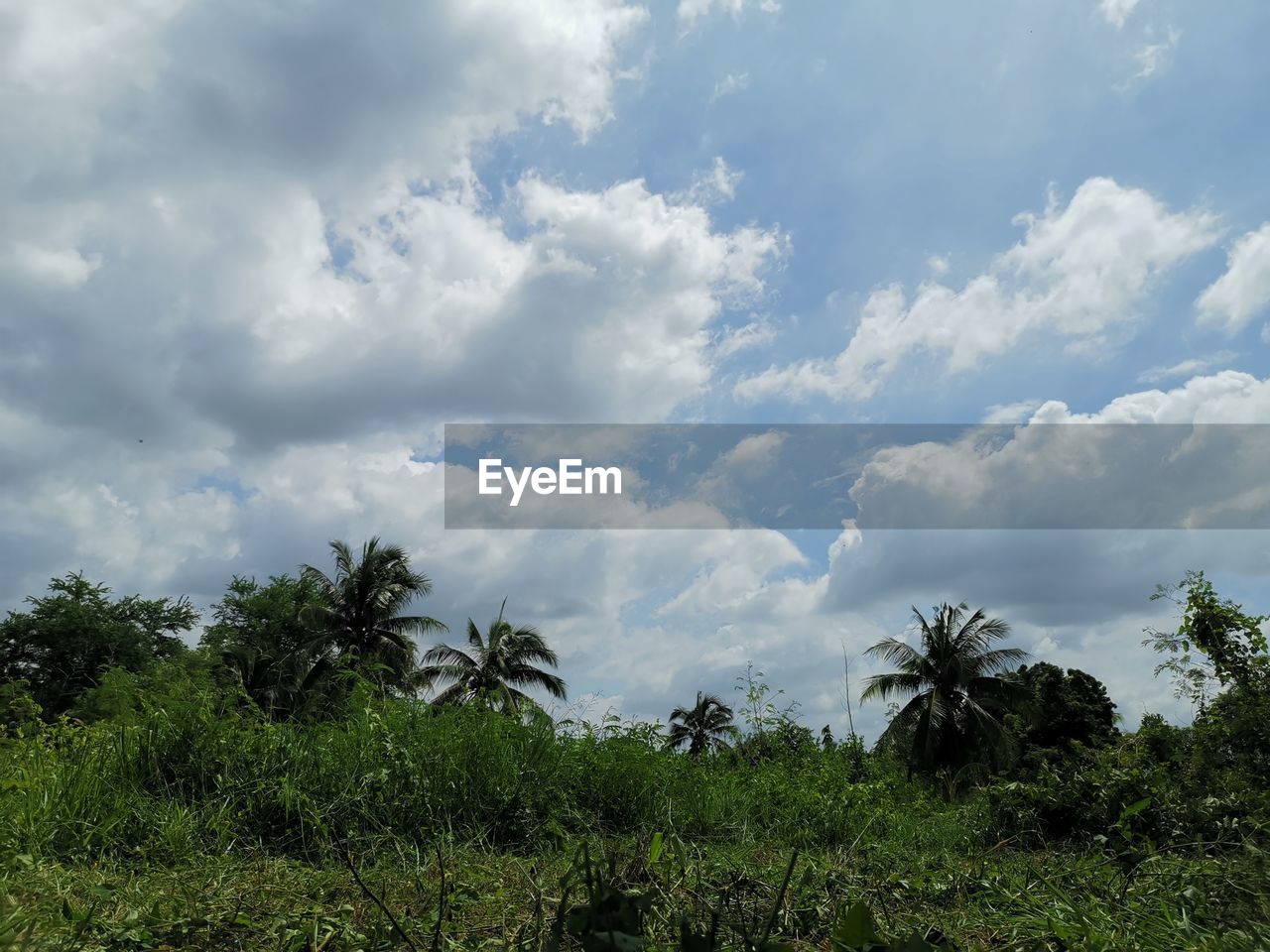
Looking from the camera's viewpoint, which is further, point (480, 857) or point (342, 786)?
point (342, 786)

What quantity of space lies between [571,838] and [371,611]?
27.2m

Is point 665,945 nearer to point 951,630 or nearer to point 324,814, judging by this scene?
point 324,814

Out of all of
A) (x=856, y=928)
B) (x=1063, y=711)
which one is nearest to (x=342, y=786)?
(x=856, y=928)

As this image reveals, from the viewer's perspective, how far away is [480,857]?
16.8 feet

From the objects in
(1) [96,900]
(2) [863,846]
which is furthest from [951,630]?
(1) [96,900]

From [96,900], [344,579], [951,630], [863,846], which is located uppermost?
[344,579]

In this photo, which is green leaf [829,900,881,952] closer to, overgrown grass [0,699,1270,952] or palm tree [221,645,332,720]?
overgrown grass [0,699,1270,952]

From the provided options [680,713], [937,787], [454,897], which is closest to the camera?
[454,897]

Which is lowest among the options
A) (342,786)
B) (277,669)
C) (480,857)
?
(480,857)

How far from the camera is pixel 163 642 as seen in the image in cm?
3225

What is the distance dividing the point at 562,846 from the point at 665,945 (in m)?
3.28

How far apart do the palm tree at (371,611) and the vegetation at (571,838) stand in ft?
Answer: 67.1

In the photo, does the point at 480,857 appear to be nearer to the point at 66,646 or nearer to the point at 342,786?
the point at 342,786

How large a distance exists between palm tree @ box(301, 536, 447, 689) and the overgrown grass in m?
23.9
